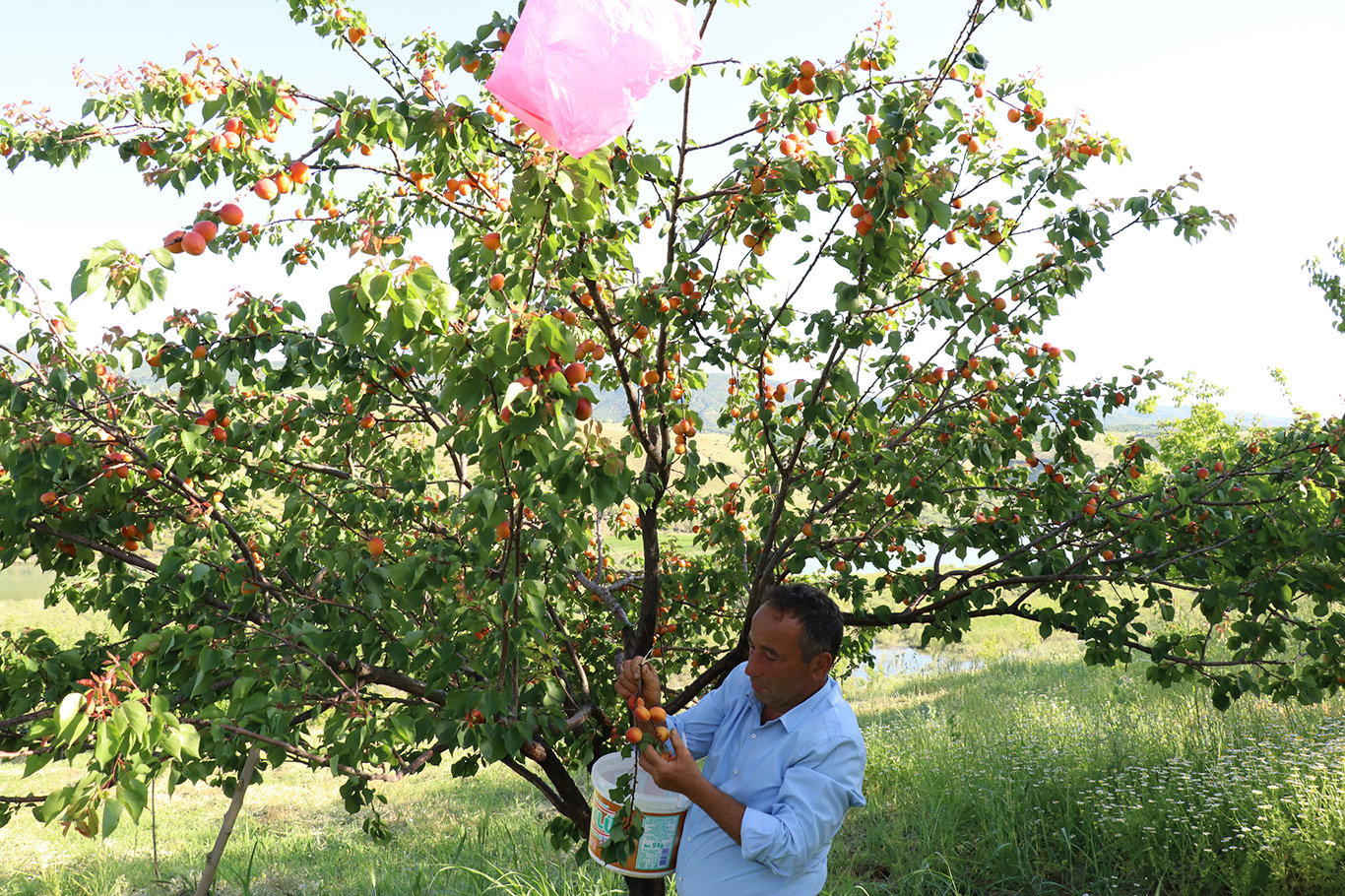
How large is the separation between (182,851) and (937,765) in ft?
19.2

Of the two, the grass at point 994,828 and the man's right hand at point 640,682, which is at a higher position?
the man's right hand at point 640,682

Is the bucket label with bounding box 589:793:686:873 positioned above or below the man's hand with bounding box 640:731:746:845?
Result: below

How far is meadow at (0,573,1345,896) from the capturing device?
13.7 feet

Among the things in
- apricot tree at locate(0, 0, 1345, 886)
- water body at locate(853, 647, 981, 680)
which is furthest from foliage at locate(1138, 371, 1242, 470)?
apricot tree at locate(0, 0, 1345, 886)

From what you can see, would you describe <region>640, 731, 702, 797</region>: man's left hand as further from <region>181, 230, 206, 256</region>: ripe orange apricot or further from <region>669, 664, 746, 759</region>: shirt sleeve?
<region>181, 230, 206, 256</region>: ripe orange apricot

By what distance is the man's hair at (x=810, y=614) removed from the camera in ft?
6.92

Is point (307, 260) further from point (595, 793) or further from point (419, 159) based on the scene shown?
point (595, 793)

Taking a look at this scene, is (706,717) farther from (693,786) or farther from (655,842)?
(693,786)

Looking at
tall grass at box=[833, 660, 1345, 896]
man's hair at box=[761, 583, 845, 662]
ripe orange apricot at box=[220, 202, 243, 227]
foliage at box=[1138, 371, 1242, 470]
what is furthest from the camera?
foliage at box=[1138, 371, 1242, 470]

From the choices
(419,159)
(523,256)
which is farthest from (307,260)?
(523,256)

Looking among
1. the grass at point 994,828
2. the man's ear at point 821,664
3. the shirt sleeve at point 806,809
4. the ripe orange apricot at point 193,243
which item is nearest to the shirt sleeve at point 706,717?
the man's ear at point 821,664

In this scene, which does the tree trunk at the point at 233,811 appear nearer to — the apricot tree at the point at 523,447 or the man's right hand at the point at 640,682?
the apricot tree at the point at 523,447

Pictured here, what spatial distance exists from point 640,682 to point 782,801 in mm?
507

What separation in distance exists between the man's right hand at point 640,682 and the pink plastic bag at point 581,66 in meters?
1.42
